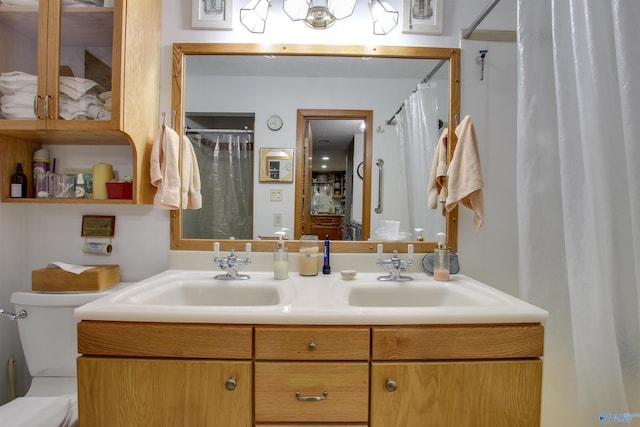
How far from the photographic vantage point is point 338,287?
3.59 ft

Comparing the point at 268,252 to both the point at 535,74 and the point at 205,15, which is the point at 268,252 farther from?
the point at 535,74

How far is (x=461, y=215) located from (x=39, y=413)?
173cm

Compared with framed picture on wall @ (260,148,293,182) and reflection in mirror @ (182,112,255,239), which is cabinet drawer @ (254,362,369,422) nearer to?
reflection in mirror @ (182,112,255,239)

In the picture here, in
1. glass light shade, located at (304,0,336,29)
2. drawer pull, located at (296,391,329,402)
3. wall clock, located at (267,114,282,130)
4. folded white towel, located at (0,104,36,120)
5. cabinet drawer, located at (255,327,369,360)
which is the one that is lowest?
drawer pull, located at (296,391,329,402)

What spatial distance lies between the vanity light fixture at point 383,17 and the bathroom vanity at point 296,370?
1.24 meters

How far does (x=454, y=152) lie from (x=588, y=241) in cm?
58

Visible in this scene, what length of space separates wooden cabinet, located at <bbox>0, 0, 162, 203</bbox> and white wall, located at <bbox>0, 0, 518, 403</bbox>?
0.17 m

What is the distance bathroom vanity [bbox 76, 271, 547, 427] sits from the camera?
2.67 feet

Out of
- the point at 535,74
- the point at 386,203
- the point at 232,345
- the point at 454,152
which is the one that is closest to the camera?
the point at 232,345

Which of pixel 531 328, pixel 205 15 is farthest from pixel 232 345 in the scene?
pixel 205 15

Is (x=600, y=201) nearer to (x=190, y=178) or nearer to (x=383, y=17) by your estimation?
(x=383, y=17)

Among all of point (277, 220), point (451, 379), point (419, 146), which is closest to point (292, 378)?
point (451, 379)

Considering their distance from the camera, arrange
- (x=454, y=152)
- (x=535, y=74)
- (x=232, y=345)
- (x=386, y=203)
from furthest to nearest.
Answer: (x=386, y=203) < (x=454, y=152) < (x=535, y=74) < (x=232, y=345)

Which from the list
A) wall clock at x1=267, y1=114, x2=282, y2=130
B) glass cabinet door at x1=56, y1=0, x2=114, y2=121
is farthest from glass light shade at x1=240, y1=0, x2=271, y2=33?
glass cabinet door at x1=56, y1=0, x2=114, y2=121
